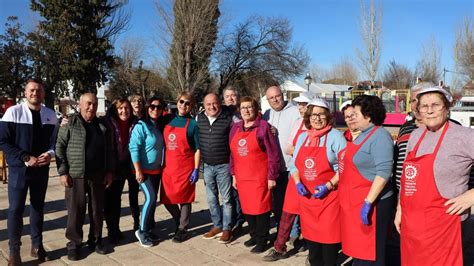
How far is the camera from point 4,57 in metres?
26.5

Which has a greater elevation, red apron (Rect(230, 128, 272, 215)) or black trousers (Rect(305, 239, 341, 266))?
red apron (Rect(230, 128, 272, 215))

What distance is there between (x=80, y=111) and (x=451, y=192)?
3.60 metres

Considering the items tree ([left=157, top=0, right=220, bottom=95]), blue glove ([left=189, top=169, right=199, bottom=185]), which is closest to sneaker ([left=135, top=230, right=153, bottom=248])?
blue glove ([left=189, top=169, right=199, bottom=185])

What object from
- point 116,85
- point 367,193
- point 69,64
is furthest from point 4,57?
point 367,193

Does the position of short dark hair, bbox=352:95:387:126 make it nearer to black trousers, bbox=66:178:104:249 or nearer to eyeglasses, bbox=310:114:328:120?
eyeglasses, bbox=310:114:328:120

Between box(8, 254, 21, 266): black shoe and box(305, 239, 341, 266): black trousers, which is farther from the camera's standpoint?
box(8, 254, 21, 266): black shoe

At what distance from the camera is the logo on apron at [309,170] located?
3584mm

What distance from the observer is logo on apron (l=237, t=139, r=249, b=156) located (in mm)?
4473

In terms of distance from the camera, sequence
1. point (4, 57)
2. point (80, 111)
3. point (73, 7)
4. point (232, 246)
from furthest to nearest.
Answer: point (73, 7) → point (4, 57) → point (232, 246) → point (80, 111)

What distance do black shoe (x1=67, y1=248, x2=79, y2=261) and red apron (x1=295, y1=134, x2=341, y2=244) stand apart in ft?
8.20

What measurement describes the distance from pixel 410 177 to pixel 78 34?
3001cm

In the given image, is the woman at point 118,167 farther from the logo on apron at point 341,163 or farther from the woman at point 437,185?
the woman at point 437,185

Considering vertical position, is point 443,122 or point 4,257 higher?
point 443,122

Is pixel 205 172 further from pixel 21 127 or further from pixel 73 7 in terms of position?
pixel 73 7
